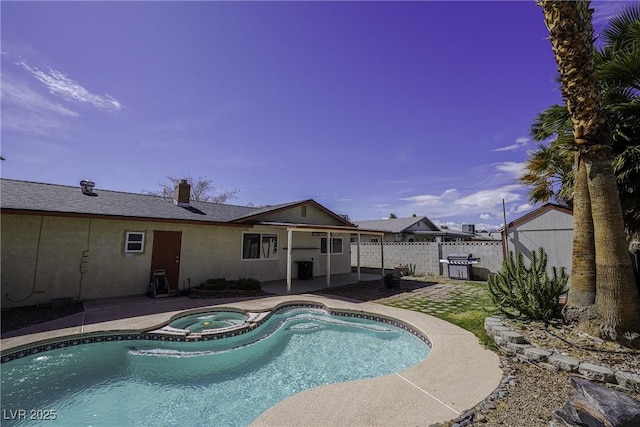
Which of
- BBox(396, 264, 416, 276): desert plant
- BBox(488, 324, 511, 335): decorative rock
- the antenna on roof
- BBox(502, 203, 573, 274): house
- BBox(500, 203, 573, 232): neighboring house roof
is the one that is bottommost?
BBox(488, 324, 511, 335): decorative rock

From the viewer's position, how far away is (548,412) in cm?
298

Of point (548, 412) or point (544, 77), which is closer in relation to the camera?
point (548, 412)

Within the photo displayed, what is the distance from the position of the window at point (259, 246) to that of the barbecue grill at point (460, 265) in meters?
9.75

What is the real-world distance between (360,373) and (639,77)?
866cm

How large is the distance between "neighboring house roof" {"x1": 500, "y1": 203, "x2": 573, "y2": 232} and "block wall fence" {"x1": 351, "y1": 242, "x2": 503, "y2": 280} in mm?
1710

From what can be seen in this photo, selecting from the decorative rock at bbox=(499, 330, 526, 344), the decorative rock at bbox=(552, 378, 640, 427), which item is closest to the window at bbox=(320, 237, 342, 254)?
the decorative rock at bbox=(499, 330, 526, 344)

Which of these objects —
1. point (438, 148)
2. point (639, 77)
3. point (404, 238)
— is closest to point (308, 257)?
point (438, 148)

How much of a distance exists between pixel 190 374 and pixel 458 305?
798 centimetres

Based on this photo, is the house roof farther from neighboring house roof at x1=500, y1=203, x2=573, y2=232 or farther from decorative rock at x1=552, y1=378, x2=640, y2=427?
decorative rock at x1=552, y1=378, x2=640, y2=427

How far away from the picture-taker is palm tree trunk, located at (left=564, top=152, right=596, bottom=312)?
513 cm

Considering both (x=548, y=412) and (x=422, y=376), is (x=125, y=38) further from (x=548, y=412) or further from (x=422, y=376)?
(x=548, y=412)

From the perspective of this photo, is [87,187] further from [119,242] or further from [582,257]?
[582,257]

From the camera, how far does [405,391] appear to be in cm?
359

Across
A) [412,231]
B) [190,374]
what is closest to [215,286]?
[190,374]
